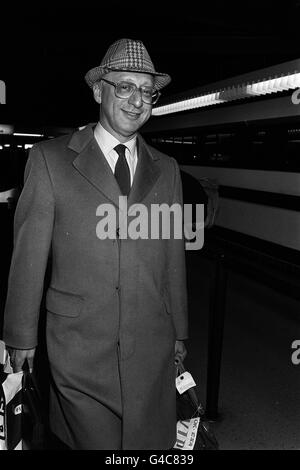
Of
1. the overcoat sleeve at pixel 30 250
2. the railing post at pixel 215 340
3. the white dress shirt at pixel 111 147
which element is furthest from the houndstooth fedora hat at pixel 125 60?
the railing post at pixel 215 340

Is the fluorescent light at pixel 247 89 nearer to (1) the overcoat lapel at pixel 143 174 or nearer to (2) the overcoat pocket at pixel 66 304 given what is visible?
(1) the overcoat lapel at pixel 143 174

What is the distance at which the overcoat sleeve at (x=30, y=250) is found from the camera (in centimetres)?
139

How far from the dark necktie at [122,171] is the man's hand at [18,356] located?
561 mm

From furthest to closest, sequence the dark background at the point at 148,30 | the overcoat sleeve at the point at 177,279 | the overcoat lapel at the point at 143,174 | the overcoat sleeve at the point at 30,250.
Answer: the dark background at the point at 148,30
the overcoat sleeve at the point at 177,279
the overcoat lapel at the point at 143,174
the overcoat sleeve at the point at 30,250

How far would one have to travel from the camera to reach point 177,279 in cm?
171

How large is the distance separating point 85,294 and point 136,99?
1.96 ft

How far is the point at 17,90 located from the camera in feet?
35.1

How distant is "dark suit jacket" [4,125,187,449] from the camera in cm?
141

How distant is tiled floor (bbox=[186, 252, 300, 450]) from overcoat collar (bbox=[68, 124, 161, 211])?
4.69 ft

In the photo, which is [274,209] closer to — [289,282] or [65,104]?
[289,282]

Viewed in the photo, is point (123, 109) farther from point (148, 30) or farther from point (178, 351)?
point (148, 30)

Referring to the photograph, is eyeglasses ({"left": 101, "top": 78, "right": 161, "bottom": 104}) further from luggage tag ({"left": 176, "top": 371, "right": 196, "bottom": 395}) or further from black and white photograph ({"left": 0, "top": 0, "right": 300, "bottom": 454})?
luggage tag ({"left": 176, "top": 371, "right": 196, "bottom": 395})

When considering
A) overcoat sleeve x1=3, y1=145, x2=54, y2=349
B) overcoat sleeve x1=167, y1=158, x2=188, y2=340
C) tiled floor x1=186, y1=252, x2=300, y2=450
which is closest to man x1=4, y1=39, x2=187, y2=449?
overcoat sleeve x1=3, y1=145, x2=54, y2=349

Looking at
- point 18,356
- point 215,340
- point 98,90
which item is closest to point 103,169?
point 98,90
